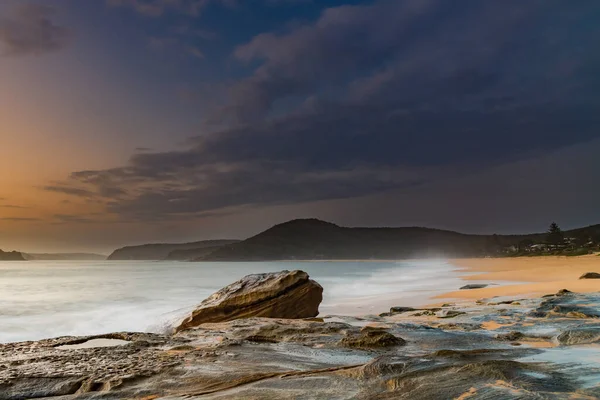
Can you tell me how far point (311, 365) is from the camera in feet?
14.4

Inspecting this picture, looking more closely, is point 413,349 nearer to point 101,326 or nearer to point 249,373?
point 249,373

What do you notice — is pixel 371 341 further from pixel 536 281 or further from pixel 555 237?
pixel 555 237

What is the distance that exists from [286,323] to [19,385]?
4407 mm

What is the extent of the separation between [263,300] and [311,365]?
634 centimetres

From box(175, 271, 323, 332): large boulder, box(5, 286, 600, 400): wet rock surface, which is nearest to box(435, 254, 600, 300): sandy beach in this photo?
box(175, 271, 323, 332): large boulder

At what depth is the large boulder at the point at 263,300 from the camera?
10227 mm

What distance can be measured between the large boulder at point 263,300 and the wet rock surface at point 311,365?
11.4 ft

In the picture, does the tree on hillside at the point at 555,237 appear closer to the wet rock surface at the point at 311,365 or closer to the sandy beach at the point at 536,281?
the sandy beach at the point at 536,281

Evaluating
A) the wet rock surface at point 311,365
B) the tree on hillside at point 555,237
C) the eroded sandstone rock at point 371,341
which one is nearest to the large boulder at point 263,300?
the wet rock surface at point 311,365

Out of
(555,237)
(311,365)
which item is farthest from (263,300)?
(555,237)

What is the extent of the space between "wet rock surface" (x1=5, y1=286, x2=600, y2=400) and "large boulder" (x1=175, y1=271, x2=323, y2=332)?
11.4 feet

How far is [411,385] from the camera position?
3434 millimetres

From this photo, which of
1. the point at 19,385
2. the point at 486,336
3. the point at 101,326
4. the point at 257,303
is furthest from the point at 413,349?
the point at 101,326

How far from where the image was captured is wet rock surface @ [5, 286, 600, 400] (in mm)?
3322
